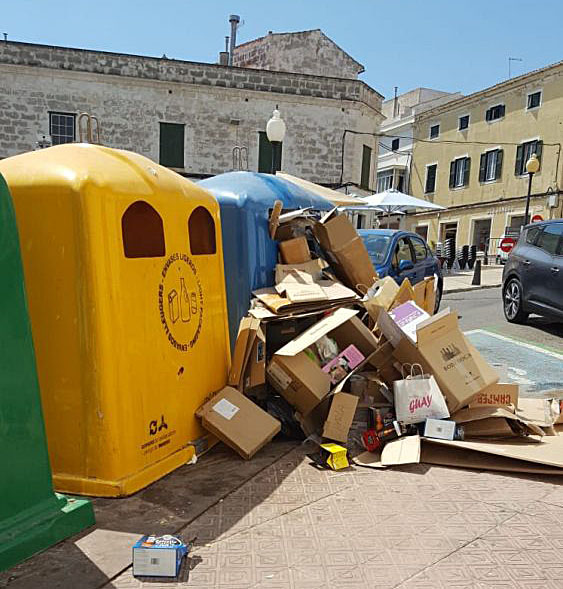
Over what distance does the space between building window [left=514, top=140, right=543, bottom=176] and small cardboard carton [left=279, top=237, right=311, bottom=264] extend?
84.3ft

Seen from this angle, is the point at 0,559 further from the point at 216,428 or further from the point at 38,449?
the point at 216,428

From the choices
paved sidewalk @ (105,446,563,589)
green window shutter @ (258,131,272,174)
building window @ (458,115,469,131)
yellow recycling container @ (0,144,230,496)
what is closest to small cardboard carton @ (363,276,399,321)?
paved sidewalk @ (105,446,563,589)

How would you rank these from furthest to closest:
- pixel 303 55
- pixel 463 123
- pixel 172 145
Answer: pixel 463 123 → pixel 303 55 → pixel 172 145

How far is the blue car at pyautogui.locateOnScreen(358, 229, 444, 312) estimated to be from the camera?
9.01 m

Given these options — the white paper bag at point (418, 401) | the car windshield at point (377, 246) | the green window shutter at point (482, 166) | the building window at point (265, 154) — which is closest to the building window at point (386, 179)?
the green window shutter at point (482, 166)

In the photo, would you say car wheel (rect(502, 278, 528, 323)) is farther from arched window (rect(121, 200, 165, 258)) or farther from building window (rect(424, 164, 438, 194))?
building window (rect(424, 164, 438, 194))

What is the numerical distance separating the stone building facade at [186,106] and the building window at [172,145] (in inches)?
2.2

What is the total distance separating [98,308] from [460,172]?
3212cm

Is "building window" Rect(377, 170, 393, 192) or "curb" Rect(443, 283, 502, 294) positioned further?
"building window" Rect(377, 170, 393, 192)

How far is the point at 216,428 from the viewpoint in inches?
156

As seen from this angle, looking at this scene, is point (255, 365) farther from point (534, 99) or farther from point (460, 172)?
point (460, 172)

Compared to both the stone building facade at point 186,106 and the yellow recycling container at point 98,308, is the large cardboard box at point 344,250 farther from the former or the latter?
the stone building facade at point 186,106

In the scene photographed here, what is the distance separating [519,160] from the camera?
92.8 ft

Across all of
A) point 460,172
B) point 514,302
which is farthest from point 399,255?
point 460,172
